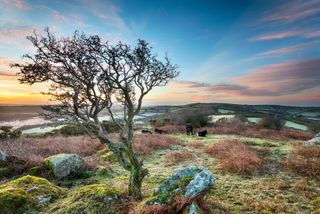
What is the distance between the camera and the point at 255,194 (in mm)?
9547

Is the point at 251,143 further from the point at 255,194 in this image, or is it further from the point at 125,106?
the point at 125,106

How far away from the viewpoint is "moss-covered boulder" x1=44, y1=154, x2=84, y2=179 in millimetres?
12982

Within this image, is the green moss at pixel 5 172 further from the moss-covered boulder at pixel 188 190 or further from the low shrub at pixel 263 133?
the low shrub at pixel 263 133

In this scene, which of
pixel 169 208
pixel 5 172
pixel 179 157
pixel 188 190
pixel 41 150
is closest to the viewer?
pixel 169 208

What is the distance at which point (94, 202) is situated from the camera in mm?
7637

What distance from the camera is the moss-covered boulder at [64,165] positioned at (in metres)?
13.0

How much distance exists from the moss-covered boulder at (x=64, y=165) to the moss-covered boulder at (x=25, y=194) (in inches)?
124

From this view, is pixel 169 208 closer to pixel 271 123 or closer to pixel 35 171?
pixel 35 171

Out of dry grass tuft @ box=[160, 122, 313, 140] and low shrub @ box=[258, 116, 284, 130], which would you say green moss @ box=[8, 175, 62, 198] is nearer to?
dry grass tuft @ box=[160, 122, 313, 140]

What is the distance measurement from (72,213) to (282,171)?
437 inches

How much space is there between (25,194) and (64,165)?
4.84 meters

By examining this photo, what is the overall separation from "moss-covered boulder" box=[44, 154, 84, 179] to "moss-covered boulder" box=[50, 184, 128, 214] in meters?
4.93

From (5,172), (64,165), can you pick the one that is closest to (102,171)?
(64,165)

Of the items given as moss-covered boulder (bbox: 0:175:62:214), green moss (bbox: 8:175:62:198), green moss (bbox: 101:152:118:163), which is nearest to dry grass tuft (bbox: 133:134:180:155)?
green moss (bbox: 101:152:118:163)
